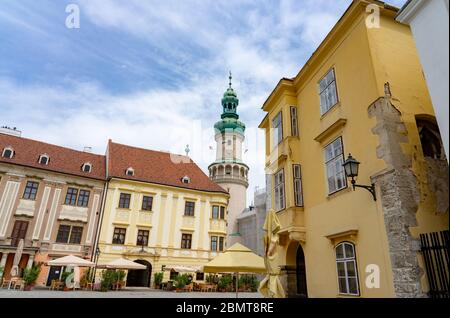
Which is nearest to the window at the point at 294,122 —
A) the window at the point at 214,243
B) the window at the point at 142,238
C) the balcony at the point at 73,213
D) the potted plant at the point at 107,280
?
the potted plant at the point at 107,280

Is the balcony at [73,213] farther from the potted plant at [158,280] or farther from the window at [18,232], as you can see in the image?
the potted plant at [158,280]

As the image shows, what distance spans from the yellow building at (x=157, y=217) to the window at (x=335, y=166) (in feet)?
63.6

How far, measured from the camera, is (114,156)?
29891 millimetres

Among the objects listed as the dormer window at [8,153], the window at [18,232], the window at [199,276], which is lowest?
the window at [199,276]

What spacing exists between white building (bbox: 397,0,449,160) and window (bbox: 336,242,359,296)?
4.27m

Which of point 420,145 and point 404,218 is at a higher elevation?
point 420,145

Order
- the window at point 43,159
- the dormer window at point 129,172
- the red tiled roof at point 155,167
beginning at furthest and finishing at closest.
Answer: the red tiled roof at point 155,167 < the dormer window at point 129,172 < the window at point 43,159

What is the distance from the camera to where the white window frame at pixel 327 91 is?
9.41 m

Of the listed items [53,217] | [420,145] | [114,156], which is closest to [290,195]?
[420,145]

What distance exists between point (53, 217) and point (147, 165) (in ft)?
32.9

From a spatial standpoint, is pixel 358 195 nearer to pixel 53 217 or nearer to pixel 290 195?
pixel 290 195

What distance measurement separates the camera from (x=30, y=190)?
23969 millimetres
